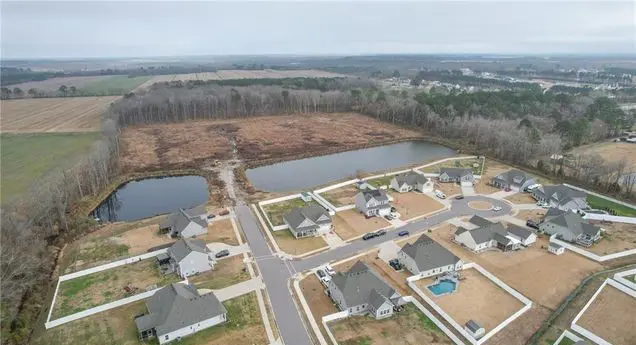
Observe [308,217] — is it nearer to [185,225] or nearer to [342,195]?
[342,195]

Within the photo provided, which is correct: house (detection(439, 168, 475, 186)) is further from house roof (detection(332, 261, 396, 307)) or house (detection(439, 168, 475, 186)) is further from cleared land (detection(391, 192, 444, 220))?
house roof (detection(332, 261, 396, 307))

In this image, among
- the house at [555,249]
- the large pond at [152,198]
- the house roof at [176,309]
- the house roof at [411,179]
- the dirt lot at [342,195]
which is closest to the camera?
the house roof at [176,309]

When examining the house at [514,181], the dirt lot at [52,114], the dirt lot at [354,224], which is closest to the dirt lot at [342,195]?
the dirt lot at [354,224]

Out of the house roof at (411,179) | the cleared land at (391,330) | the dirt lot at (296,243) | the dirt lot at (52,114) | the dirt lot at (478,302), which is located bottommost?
the cleared land at (391,330)

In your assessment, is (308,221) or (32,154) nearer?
(308,221)

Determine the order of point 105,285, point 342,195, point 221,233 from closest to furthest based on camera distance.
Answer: point 105,285 < point 221,233 < point 342,195

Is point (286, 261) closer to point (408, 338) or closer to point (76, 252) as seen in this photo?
point (408, 338)

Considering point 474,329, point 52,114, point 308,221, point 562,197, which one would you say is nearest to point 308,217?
point 308,221

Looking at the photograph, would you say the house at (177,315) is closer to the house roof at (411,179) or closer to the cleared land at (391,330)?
the cleared land at (391,330)
